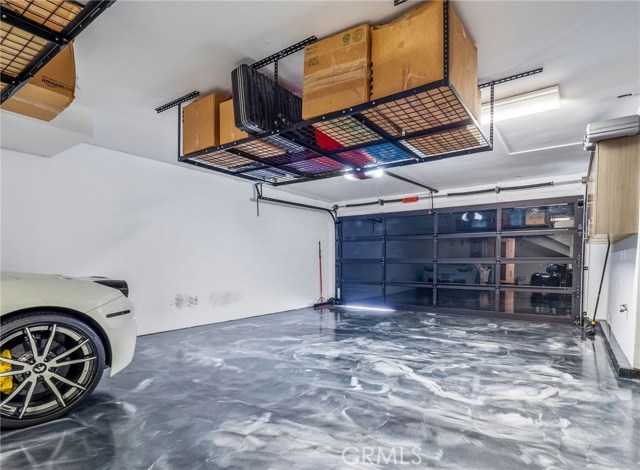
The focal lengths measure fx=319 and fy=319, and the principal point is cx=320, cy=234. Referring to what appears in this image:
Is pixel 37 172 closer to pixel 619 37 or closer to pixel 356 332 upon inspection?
pixel 356 332

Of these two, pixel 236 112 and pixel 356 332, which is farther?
pixel 356 332

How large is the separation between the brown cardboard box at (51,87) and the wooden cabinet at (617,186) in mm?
Result: 4047

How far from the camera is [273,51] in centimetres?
212

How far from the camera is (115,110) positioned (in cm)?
300

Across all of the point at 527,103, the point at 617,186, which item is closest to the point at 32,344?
the point at 527,103

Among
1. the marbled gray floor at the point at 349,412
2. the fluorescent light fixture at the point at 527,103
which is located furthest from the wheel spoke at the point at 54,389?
the fluorescent light fixture at the point at 527,103

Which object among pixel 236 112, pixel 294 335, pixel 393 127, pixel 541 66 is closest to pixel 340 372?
pixel 294 335

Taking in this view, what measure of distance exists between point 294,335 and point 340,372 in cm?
152

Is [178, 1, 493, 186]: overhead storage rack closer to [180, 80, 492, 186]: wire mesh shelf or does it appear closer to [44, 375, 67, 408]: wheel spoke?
[180, 80, 492, 186]: wire mesh shelf

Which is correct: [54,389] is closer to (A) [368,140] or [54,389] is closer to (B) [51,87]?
(B) [51,87]

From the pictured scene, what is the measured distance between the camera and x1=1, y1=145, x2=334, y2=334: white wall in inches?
134

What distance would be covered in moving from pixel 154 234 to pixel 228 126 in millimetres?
2559

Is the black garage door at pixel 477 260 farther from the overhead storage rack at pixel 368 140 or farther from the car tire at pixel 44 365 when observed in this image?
the car tire at pixel 44 365

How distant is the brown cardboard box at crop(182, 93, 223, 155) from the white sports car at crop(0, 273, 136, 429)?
1.36 metres
